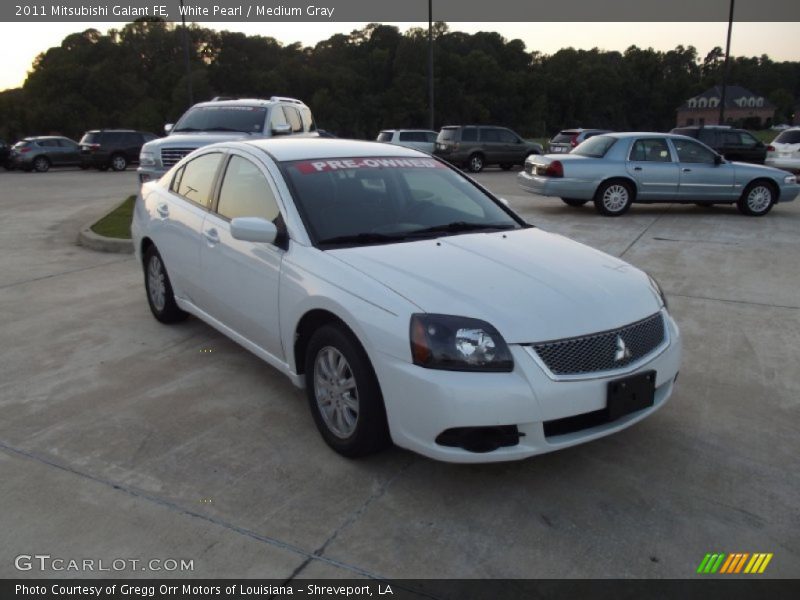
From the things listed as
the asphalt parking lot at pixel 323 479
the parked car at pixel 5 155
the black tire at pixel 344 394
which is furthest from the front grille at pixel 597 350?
the parked car at pixel 5 155

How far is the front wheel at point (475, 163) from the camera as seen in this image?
24578 mm

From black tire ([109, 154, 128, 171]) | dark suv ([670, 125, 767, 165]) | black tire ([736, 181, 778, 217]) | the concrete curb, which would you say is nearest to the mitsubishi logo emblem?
the concrete curb

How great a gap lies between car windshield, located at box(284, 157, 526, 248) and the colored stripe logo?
7.17ft

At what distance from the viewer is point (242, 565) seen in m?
2.71

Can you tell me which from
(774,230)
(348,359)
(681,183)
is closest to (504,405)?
(348,359)

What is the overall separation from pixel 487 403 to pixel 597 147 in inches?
421

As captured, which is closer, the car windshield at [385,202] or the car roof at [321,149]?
the car windshield at [385,202]

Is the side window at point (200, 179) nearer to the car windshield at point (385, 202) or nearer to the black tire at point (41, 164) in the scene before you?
the car windshield at point (385, 202)

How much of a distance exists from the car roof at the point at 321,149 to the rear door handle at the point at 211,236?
629 mm

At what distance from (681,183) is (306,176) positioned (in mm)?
10078

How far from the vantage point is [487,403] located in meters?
2.90

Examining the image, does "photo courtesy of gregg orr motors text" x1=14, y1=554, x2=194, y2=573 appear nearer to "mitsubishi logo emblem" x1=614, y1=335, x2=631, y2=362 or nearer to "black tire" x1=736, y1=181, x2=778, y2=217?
"mitsubishi logo emblem" x1=614, y1=335, x2=631, y2=362

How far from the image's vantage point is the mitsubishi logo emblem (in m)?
3.15

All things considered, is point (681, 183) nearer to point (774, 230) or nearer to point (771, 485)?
point (774, 230)
